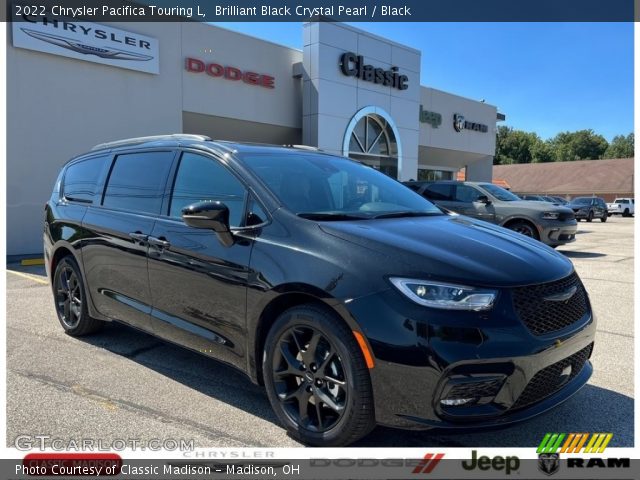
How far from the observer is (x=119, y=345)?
489cm

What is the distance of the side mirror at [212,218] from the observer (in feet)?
10.6

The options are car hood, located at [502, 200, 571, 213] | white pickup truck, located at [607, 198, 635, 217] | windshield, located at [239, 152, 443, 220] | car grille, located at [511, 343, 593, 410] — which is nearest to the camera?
car grille, located at [511, 343, 593, 410]

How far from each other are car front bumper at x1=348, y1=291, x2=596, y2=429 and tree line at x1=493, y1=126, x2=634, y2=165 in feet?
299

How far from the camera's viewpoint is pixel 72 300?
16.7 ft

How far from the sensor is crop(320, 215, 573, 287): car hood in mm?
2715

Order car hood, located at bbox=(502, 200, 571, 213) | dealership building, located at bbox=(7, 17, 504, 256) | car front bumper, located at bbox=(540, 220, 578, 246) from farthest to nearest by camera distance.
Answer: dealership building, located at bbox=(7, 17, 504, 256)
car hood, located at bbox=(502, 200, 571, 213)
car front bumper, located at bbox=(540, 220, 578, 246)

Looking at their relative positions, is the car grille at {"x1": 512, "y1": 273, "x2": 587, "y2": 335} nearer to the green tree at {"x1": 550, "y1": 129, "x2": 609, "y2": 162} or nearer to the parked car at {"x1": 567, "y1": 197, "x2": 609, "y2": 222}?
the parked car at {"x1": 567, "y1": 197, "x2": 609, "y2": 222}

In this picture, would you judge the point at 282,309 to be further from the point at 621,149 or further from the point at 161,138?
the point at 621,149

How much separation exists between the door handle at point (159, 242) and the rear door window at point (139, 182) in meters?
0.23

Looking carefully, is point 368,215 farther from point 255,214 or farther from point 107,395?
point 107,395

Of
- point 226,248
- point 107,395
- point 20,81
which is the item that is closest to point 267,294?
point 226,248

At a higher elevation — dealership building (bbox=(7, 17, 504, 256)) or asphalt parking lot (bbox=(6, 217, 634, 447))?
dealership building (bbox=(7, 17, 504, 256))

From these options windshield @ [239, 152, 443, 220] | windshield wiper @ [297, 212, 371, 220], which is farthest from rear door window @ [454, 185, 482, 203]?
windshield wiper @ [297, 212, 371, 220]

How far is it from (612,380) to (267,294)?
2815 millimetres
